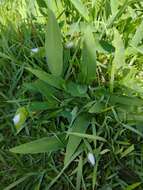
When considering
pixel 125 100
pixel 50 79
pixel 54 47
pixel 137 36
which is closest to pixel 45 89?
pixel 50 79

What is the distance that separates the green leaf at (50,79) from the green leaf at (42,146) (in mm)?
166

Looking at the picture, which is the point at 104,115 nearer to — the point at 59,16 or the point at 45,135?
the point at 45,135

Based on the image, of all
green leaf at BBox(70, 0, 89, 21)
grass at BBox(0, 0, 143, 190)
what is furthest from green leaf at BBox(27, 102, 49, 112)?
green leaf at BBox(70, 0, 89, 21)

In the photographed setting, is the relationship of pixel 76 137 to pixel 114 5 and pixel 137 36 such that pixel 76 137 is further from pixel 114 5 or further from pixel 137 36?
pixel 114 5

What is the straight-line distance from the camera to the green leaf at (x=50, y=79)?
153 centimetres

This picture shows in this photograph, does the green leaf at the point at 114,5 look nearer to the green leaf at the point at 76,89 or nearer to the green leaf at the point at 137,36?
the green leaf at the point at 137,36

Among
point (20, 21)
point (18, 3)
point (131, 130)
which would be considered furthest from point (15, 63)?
point (131, 130)

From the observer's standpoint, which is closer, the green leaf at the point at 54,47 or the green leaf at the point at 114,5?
the green leaf at the point at 54,47

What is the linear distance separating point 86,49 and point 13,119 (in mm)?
322

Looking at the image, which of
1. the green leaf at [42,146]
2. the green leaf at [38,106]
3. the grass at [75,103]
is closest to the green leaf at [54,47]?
the grass at [75,103]

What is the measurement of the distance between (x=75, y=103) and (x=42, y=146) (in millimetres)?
180

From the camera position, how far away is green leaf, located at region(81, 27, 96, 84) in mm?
1508

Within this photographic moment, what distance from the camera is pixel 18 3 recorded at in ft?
6.22

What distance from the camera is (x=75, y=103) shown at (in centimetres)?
155
